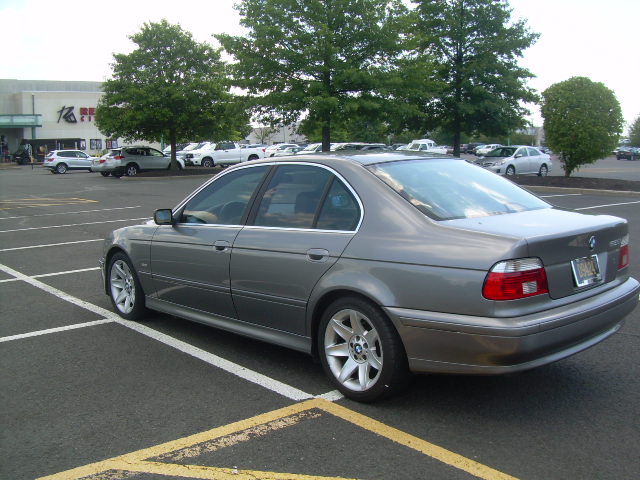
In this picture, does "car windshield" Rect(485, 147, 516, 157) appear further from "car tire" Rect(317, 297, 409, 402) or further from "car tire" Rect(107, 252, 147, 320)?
"car tire" Rect(317, 297, 409, 402)

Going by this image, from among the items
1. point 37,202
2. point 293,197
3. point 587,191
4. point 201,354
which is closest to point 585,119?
point 587,191

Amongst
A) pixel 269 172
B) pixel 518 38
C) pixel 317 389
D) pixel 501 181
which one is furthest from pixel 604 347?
pixel 518 38

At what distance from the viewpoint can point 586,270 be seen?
12.8 ft

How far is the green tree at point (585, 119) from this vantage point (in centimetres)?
2128

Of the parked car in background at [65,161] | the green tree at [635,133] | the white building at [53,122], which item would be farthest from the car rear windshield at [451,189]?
the green tree at [635,133]

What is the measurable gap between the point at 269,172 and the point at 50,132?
71348 millimetres

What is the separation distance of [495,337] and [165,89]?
31925 millimetres

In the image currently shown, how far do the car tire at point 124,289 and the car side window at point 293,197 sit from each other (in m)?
1.88

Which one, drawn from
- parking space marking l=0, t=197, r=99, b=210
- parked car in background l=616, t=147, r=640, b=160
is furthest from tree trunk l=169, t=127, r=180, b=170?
parked car in background l=616, t=147, r=640, b=160

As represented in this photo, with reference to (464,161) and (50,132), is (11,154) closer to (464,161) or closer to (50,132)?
(50,132)

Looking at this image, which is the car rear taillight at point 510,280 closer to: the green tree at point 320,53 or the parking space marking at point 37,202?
the parking space marking at point 37,202

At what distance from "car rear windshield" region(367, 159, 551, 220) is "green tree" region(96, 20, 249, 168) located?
2925 centimetres

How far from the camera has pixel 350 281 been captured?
397 cm

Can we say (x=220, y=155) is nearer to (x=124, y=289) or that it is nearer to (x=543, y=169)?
(x=543, y=169)
